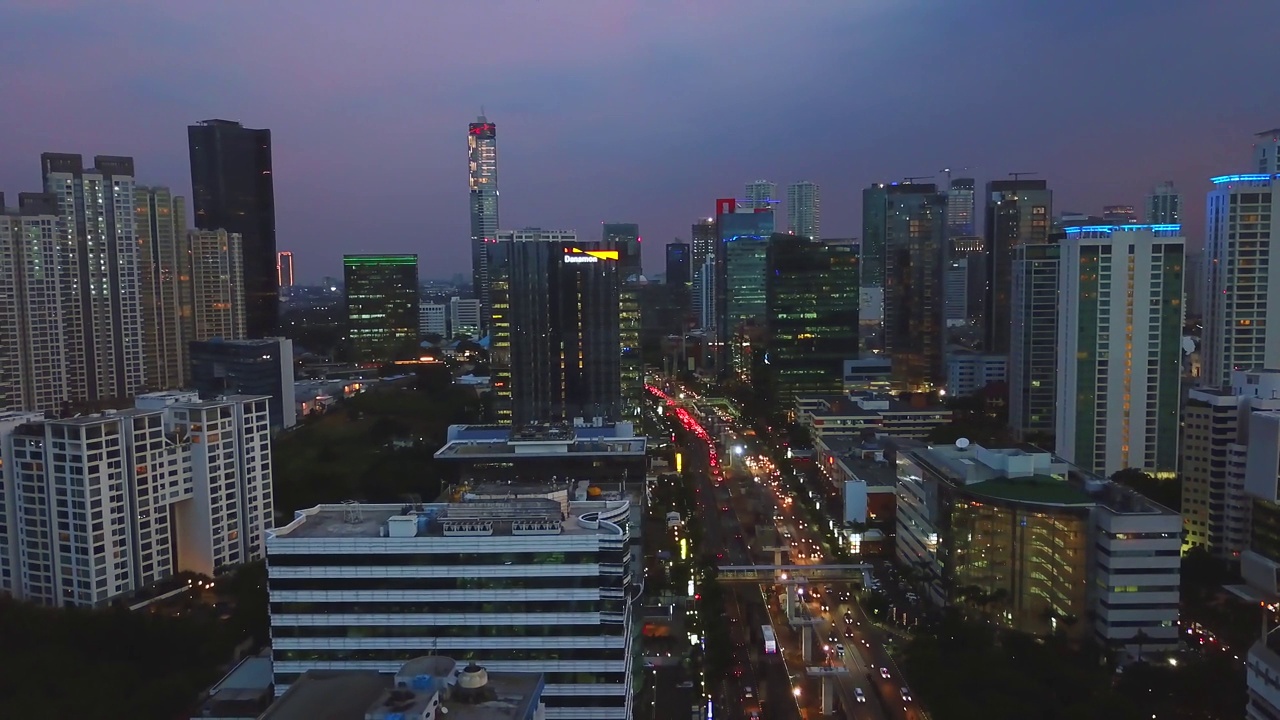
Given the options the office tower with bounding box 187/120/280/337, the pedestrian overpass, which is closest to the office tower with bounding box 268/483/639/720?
the pedestrian overpass

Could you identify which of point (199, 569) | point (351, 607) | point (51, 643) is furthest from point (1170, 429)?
point (51, 643)

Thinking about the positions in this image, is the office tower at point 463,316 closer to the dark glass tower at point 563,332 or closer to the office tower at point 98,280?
the office tower at point 98,280

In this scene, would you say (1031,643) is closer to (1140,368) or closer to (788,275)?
(1140,368)

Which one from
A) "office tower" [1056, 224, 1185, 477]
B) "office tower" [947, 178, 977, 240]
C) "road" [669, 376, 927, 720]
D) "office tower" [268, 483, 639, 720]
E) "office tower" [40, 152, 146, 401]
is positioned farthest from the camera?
"office tower" [947, 178, 977, 240]

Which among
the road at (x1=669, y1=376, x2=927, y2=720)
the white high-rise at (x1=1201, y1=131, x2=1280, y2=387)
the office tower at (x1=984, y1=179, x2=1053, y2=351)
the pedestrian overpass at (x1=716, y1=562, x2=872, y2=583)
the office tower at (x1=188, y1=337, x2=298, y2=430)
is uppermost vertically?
the office tower at (x1=984, y1=179, x2=1053, y2=351)

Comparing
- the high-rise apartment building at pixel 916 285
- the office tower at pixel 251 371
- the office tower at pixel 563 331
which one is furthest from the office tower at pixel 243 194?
the high-rise apartment building at pixel 916 285

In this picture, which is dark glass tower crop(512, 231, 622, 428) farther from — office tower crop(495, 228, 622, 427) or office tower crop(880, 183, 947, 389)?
office tower crop(880, 183, 947, 389)

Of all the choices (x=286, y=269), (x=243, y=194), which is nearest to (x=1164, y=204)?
(x=243, y=194)
